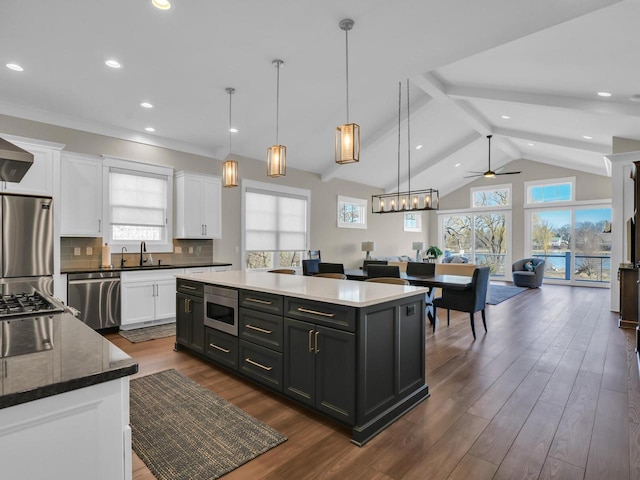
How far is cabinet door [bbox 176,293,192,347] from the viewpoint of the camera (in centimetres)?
383

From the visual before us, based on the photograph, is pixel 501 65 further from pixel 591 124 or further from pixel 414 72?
pixel 591 124

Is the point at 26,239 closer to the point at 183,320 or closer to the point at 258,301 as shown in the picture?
the point at 183,320

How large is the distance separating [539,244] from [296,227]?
759 cm

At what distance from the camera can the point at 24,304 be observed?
1.88m

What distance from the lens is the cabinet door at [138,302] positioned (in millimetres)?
4824

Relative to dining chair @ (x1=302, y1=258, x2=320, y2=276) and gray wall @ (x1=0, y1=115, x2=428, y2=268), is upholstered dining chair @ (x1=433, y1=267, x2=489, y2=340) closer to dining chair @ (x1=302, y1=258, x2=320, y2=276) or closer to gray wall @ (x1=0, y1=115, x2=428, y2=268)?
dining chair @ (x1=302, y1=258, x2=320, y2=276)

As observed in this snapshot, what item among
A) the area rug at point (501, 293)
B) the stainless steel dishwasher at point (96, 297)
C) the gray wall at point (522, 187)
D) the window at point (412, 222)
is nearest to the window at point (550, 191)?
the gray wall at point (522, 187)

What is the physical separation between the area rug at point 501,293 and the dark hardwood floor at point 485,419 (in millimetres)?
2810

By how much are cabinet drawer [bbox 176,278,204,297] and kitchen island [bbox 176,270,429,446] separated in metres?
0.44

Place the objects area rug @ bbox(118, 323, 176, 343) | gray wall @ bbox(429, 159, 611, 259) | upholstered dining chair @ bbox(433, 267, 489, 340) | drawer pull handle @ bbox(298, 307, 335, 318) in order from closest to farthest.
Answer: drawer pull handle @ bbox(298, 307, 335, 318), upholstered dining chair @ bbox(433, 267, 489, 340), area rug @ bbox(118, 323, 176, 343), gray wall @ bbox(429, 159, 611, 259)

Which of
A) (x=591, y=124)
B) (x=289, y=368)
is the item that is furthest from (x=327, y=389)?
(x=591, y=124)

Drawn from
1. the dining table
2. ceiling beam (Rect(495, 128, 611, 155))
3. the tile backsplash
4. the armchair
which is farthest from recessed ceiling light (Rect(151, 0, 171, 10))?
the armchair

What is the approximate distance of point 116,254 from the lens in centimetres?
523

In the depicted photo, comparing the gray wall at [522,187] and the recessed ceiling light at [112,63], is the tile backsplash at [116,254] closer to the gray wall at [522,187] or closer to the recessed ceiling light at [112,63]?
the recessed ceiling light at [112,63]
